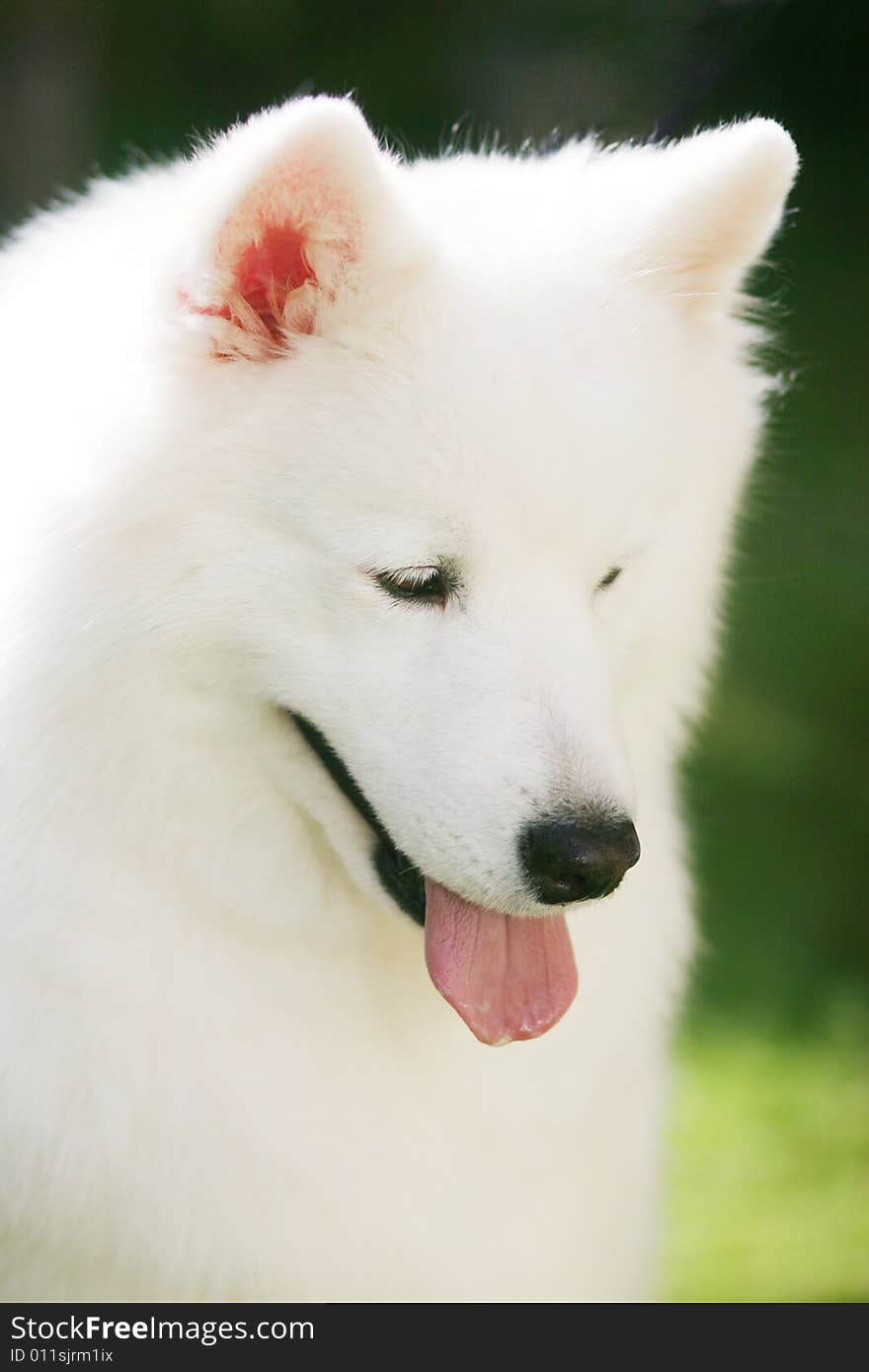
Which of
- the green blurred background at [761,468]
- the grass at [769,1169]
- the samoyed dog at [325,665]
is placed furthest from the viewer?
the green blurred background at [761,468]

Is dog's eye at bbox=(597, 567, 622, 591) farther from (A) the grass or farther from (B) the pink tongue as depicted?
(A) the grass

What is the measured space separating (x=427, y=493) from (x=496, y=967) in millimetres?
611

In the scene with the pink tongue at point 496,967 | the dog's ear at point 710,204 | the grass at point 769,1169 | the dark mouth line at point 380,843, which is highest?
the dog's ear at point 710,204

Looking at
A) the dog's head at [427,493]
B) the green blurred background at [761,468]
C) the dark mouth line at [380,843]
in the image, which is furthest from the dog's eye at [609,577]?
the green blurred background at [761,468]

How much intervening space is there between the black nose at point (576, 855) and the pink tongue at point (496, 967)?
0.16m

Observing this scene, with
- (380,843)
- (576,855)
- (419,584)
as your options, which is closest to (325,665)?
(419,584)

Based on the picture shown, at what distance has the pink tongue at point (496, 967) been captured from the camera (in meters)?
1.82

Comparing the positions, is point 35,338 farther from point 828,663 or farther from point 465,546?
point 828,663

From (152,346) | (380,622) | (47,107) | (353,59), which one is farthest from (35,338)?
(353,59)

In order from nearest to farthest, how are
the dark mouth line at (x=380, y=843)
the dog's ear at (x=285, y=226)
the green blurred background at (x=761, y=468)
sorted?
the dog's ear at (x=285, y=226) → the dark mouth line at (x=380, y=843) → the green blurred background at (x=761, y=468)

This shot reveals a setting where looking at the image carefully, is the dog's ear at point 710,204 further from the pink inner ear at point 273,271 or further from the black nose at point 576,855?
the black nose at point 576,855

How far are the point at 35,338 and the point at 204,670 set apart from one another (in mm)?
456

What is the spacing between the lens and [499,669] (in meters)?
1.66

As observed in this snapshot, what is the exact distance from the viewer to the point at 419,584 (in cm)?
167
